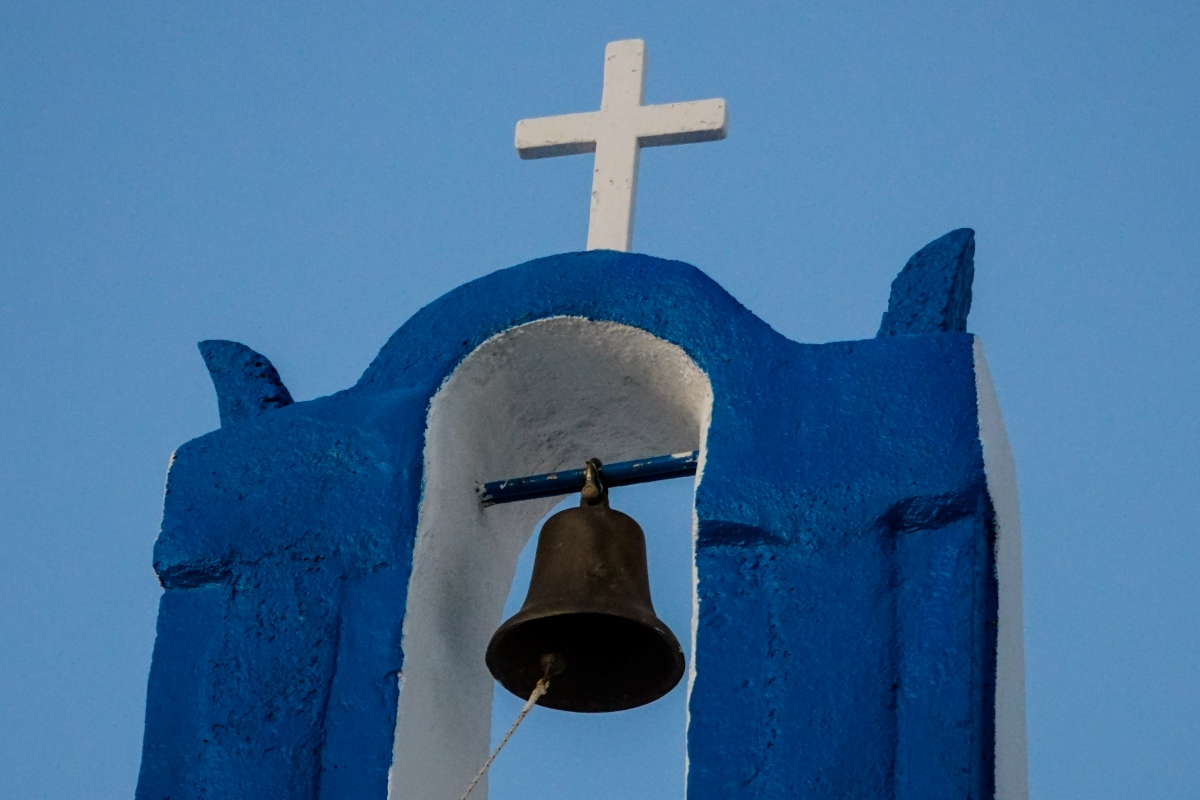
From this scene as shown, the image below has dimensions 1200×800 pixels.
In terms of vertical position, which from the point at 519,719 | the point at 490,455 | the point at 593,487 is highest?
the point at 490,455

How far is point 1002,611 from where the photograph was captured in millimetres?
3750

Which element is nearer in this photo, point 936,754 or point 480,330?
point 936,754

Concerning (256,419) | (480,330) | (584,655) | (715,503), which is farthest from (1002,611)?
(256,419)

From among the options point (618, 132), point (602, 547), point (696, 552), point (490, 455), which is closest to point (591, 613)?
point (602, 547)

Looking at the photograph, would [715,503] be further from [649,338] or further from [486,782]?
[486,782]

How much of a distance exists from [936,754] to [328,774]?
1.12 m

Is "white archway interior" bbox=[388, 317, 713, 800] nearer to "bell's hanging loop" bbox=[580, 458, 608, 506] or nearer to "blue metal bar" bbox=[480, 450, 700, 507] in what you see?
"blue metal bar" bbox=[480, 450, 700, 507]

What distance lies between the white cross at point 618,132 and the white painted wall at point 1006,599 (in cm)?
96

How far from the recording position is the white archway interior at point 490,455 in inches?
159

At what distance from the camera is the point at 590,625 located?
13.9 ft

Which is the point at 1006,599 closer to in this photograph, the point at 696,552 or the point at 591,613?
the point at 696,552

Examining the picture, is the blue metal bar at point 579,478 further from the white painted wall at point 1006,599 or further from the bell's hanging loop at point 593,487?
the white painted wall at point 1006,599

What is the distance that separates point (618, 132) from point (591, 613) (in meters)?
1.25

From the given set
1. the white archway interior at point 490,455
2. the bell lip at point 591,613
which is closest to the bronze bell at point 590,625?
the bell lip at point 591,613
